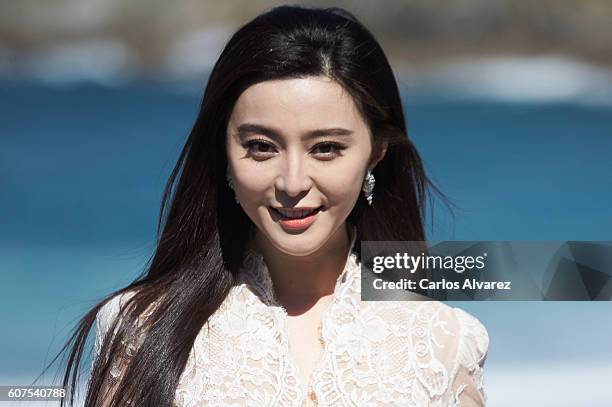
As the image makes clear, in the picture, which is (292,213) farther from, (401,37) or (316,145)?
(401,37)

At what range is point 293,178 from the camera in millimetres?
1740

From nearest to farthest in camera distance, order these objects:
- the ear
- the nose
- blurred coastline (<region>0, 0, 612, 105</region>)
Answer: the nose → the ear → blurred coastline (<region>0, 0, 612, 105</region>)

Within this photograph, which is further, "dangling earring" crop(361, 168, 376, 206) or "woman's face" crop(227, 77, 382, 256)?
"dangling earring" crop(361, 168, 376, 206)

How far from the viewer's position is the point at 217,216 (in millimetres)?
1944

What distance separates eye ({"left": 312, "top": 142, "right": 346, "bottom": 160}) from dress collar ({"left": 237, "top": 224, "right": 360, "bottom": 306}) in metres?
0.24

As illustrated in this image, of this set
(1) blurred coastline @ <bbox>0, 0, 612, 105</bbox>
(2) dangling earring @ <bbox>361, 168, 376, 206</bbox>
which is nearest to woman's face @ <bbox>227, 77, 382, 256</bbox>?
(2) dangling earring @ <bbox>361, 168, 376, 206</bbox>

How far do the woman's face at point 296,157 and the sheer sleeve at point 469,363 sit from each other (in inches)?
13.4

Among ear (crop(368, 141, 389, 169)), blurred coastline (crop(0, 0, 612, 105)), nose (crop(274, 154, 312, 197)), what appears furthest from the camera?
blurred coastline (crop(0, 0, 612, 105))

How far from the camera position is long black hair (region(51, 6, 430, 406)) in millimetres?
1817

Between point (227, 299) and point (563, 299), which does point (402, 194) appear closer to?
point (227, 299)

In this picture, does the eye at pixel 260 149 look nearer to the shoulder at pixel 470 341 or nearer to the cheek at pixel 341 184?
the cheek at pixel 341 184

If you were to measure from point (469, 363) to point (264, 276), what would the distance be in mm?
414

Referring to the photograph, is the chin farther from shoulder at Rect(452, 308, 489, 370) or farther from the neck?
shoulder at Rect(452, 308, 489, 370)

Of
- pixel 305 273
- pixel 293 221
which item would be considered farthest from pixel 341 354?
pixel 293 221
